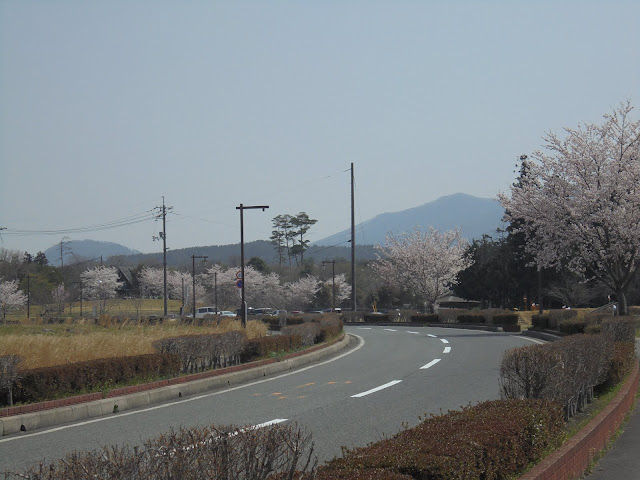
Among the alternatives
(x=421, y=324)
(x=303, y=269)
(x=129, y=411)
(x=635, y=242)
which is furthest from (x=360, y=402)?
(x=303, y=269)

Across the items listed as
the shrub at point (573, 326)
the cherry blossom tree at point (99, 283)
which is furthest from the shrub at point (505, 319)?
the cherry blossom tree at point (99, 283)

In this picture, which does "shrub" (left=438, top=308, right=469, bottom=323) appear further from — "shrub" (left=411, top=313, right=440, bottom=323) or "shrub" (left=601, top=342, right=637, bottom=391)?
"shrub" (left=601, top=342, right=637, bottom=391)

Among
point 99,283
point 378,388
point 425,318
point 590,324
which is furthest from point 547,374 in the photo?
point 99,283

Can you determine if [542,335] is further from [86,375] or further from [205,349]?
[86,375]

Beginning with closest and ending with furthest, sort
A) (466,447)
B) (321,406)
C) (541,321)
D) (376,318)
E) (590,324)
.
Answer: (466,447)
(321,406)
(590,324)
(541,321)
(376,318)

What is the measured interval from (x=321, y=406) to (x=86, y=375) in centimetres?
451

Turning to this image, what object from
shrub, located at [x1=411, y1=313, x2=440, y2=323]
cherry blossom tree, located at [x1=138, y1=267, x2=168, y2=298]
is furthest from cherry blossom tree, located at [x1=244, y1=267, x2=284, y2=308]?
shrub, located at [x1=411, y1=313, x2=440, y2=323]

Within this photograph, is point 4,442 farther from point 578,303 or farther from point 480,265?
point 480,265

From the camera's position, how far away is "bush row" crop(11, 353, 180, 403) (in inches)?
492

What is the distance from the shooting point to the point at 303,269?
118438 mm

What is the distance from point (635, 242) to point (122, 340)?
74.1 feet

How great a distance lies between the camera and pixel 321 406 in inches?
491

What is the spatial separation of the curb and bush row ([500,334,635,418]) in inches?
16.3

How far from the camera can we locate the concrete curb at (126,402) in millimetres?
11195
